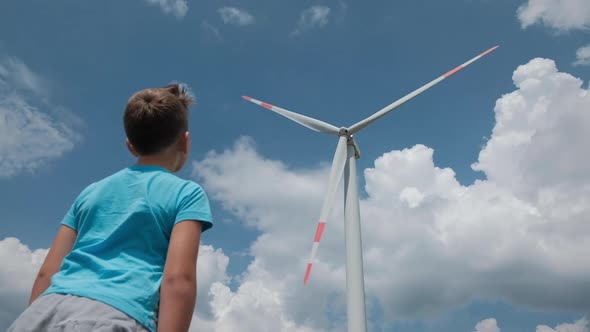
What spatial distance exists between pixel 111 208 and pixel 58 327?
104 centimetres

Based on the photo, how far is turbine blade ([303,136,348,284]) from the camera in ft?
78.4

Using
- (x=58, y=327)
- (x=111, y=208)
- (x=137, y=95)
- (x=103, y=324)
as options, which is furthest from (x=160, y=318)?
(x=137, y=95)

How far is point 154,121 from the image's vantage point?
4297mm

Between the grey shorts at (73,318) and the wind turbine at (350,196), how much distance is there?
18523 millimetres

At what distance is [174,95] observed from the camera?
4.55m

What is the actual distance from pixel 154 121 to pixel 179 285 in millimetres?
1477

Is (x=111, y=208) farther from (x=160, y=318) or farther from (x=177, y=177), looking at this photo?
(x=160, y=318)

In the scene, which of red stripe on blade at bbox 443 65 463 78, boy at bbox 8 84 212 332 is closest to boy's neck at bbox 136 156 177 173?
boy at bbox 8 84 212 332

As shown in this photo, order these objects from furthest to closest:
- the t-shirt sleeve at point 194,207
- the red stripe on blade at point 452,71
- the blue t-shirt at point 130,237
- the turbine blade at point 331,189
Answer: the red stripe on blade at point 452,71
the turbine blade at point 331,189
the t-shirt sleeve at point 194,207
the blue t-shirt at point 130,237

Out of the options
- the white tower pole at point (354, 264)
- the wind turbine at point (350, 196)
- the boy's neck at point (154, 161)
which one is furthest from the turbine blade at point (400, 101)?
the boy's neck at point (154, 161)

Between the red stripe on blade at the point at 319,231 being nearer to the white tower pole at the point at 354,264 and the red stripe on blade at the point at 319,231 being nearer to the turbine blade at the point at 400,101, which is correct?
the white tower pole at the point at 354,264

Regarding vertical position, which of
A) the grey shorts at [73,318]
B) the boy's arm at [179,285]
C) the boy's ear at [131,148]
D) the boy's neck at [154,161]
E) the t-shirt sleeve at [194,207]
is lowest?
the grey shorts at [73,318]

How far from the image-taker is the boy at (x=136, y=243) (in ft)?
11.6

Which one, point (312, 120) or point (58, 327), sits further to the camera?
point (312, 120)
